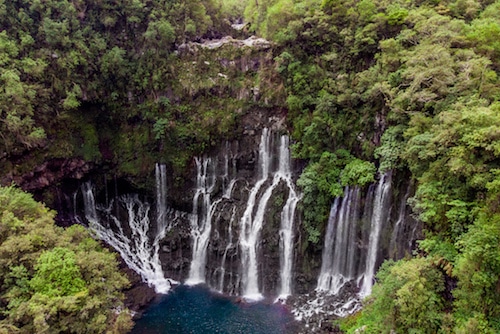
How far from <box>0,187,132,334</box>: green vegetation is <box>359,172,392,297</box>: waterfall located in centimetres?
1344

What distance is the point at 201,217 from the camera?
26938mm

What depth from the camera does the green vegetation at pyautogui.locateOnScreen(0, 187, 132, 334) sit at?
1309 cm

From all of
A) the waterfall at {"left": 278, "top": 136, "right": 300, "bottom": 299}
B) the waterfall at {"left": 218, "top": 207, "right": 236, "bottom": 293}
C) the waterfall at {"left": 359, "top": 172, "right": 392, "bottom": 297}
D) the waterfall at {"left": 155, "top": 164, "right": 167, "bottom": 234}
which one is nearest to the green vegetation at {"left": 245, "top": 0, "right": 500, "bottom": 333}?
the waterfall at {"left": 359, "top": 172, "right": 392, "bottom": 297}

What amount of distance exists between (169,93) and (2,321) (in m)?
18.6

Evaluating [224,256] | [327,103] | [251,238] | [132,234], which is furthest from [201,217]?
[327,103]

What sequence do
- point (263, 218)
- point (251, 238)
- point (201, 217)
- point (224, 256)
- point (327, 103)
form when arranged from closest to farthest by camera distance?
point (327, 103) < point (263, 218) < point (251, 238) < point (224, 256) < point (201, 217)

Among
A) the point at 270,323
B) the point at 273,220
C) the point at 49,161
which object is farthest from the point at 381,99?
the point at 49,161

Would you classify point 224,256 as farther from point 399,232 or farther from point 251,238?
point 399,232

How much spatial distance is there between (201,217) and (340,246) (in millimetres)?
10293

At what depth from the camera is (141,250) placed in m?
26.7

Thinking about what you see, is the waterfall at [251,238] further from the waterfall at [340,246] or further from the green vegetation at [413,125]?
the waterfall at [340,246]

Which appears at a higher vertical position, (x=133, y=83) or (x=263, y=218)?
(x=133, y=83)

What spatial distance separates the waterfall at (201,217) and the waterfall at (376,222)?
10861 mm

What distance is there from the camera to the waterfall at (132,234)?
25656 millimetres
